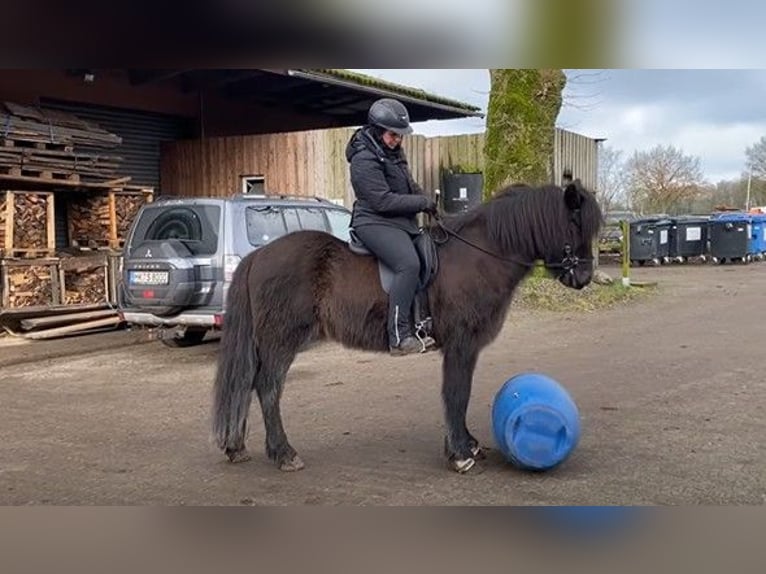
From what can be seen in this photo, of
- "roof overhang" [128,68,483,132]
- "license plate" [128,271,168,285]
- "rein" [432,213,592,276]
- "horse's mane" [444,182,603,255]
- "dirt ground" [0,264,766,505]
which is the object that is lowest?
"dirt ground" [0,264,766,505]

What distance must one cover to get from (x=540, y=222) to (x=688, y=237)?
24513 millimetres

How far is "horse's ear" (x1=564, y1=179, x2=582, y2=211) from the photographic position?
5.70 m

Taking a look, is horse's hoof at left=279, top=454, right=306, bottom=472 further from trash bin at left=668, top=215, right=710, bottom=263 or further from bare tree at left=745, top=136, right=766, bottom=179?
bare tree at left=745, top=136, right=766, bottom=179

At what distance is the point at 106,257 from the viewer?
1418cm

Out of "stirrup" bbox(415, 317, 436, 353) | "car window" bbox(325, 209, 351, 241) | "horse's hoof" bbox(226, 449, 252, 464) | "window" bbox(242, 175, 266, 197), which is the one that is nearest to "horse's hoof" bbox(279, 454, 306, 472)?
"horse's hoof" bbox(226, 449, 252, 464)

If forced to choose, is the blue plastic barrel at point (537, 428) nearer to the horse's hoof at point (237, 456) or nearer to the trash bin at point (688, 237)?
the horse's hoof at point (237, 456)

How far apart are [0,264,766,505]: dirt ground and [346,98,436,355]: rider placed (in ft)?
3.65

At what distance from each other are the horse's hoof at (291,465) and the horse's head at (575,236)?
93.8 inches

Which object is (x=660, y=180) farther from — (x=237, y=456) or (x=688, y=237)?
(x=237, y=456)

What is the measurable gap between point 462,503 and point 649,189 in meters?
50.4

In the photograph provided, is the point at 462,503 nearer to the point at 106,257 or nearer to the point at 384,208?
the point at 384,208

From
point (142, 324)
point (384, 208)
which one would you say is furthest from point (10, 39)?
point (142, 324)

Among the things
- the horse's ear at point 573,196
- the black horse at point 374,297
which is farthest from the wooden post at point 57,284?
the horse's ear at point 573,196

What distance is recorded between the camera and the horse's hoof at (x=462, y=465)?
18.1 feet
